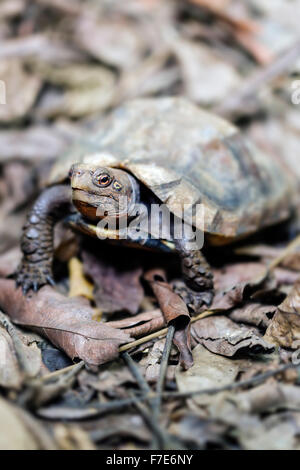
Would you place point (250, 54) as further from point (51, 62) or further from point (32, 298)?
point (32, 298)

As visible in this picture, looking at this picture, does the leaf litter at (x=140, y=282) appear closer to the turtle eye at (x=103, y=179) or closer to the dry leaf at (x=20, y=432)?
the dry leaf at (x=20, y=432)

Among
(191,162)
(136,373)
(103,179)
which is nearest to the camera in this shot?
(136,373)

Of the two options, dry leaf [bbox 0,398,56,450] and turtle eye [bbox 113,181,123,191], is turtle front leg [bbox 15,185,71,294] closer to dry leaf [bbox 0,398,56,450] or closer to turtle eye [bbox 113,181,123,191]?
turtle eye [bbox 113,181,123,191]

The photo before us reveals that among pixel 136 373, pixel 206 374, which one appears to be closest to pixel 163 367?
pixel 136 373

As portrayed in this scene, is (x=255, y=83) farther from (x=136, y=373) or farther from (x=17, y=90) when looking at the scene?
(x=136, y=373)

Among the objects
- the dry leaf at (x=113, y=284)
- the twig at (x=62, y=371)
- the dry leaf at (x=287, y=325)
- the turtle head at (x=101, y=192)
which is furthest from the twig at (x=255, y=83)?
the twig at (x=62, y=371)

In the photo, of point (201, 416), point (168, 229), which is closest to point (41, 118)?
point (168, 229)
